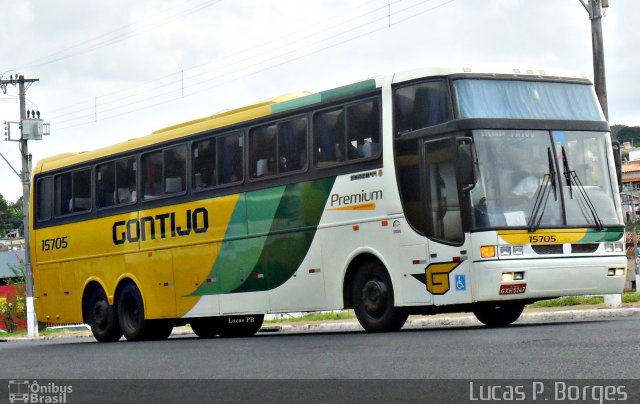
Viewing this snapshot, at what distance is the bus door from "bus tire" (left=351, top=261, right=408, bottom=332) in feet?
2.42

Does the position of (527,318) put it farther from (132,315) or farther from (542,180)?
(132,315)

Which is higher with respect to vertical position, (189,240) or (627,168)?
(627,168)

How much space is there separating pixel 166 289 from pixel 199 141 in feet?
9.19

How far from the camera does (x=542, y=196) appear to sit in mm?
16328

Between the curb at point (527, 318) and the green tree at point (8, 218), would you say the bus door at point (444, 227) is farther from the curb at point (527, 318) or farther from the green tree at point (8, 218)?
the green tree at point (8, 218)

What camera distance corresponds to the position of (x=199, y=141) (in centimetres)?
2100

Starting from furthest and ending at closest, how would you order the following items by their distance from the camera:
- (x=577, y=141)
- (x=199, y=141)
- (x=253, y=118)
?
(x=199, y=141) → (x=253, y=118) → (x=577, y=141)

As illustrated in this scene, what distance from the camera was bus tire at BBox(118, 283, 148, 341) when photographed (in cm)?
2245

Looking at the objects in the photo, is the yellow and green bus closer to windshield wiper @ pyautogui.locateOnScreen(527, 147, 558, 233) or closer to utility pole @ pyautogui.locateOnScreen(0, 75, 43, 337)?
windshield wiper @ pyautogui.locateOnScreen(527, 147, 558, 233)

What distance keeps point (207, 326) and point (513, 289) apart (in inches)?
340
